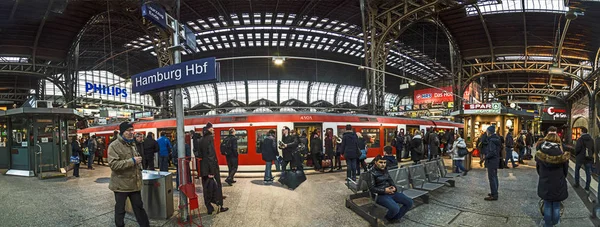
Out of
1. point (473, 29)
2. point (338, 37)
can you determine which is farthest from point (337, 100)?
point (473, 29)

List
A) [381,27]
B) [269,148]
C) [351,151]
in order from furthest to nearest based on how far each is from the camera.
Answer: [381,27], [269,148], [351,151]

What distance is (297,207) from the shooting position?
5.37 metres

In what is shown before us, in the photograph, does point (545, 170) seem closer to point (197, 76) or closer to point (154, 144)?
point (197, 76)

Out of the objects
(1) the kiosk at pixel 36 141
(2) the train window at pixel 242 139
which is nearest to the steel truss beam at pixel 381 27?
(2) the train window at pixel 242 139

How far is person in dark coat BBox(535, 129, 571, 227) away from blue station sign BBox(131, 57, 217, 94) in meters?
4.91

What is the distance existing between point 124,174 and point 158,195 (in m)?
1.19

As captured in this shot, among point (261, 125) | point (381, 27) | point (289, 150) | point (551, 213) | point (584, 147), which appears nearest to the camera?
point (551, 213)

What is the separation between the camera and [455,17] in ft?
61.8

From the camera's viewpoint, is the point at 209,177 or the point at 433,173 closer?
the point at 209,177

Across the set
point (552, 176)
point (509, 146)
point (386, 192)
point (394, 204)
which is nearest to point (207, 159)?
point (386, 192)

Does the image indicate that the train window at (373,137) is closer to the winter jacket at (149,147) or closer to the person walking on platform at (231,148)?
the person walking on platform at (231,148)

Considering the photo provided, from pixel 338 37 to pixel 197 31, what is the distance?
1366cm

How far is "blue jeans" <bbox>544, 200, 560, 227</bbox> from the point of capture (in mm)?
3881

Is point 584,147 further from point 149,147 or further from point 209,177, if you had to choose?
point 149,147
